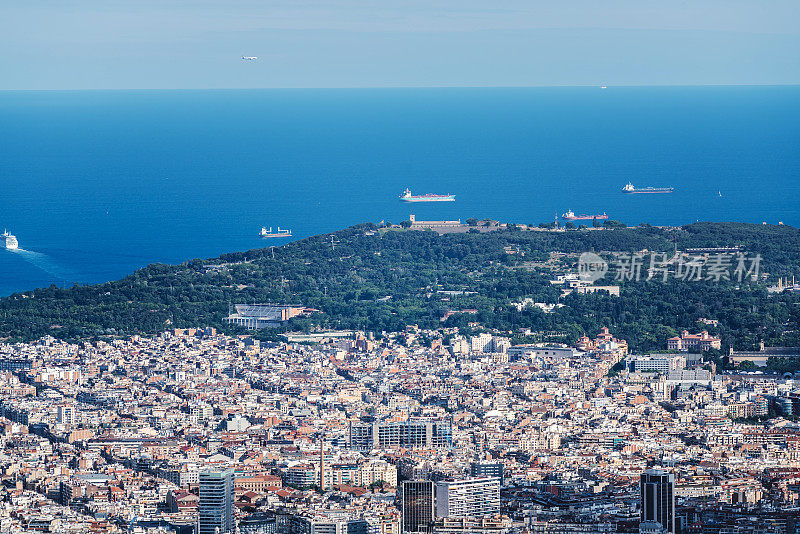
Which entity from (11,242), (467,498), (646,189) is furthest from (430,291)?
(646,189)

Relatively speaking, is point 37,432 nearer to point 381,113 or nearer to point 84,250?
point 84,250

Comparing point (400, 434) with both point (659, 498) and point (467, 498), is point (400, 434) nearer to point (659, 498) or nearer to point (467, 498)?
point (467, 498)

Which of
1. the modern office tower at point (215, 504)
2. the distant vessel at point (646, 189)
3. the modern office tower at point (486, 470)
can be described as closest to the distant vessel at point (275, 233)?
the distant vessel at point (646, 189)

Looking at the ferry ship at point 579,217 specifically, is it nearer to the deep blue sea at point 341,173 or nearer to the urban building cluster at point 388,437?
the deep blue sea at point 341,173

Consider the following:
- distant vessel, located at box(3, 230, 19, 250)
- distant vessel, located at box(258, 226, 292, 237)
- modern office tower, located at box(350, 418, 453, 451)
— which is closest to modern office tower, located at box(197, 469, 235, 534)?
modern office tower, located at box(350, 418, 453, 451)

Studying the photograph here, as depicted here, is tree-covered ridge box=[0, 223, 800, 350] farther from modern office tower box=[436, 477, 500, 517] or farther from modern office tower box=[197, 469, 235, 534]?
modern office tower box=[197, 469, 235, 534]

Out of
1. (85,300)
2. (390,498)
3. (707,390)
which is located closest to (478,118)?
(85,300)
